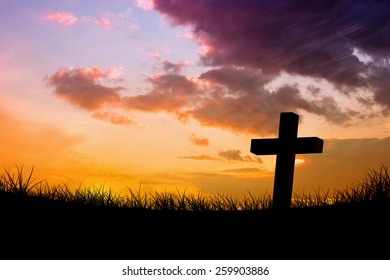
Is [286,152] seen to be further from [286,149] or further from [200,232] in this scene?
[200,232]

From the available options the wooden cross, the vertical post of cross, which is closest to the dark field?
the wooden cross

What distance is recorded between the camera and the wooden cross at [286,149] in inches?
390

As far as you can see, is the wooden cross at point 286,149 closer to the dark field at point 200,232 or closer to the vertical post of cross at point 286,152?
the vertical post of cross at point 286,152

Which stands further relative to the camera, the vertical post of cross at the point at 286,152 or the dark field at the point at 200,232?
the vertical post of cross at the point at 286,152

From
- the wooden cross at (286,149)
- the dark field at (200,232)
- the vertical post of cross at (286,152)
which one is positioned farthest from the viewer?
the vertical post of cross at (286,152)

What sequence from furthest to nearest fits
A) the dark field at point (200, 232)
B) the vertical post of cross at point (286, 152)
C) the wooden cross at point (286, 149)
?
1. the vertical post of cross at point (286, 152)
2. the wooden cross at point (286, 149)
3. the dark field at point (200, 232)

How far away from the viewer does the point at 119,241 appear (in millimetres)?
8344

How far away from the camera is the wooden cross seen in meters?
9.91

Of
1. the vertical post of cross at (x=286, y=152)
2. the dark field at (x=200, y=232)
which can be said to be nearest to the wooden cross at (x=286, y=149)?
the vertical post of cross at (x=286, y=152)

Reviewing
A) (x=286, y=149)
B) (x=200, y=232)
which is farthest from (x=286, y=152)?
(x=200, y=232)

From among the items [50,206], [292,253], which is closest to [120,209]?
[50,206]

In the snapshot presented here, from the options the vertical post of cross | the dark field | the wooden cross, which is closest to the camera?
the dark field

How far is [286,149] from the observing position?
10.2 m

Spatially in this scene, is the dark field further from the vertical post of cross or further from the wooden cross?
the vertical post of cross
